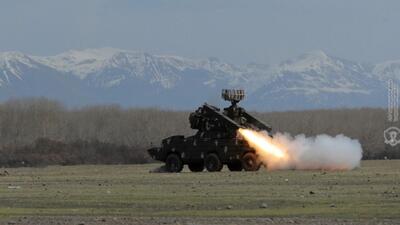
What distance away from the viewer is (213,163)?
5834 cm

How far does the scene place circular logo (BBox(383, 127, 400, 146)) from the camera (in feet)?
332

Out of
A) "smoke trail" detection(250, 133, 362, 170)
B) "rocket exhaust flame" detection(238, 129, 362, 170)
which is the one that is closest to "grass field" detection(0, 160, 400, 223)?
"rocket exhaust flame" detection(238, 129, 362, 170)

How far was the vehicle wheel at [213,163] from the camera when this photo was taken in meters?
58.2

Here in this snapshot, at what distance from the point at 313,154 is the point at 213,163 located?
5.51 metres

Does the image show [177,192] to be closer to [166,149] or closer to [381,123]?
[166,149]

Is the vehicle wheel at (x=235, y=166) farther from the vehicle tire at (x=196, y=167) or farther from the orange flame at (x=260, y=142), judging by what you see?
the vehicle tire at (x=196, y=167)

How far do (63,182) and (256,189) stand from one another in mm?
11028

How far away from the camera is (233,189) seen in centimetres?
3988

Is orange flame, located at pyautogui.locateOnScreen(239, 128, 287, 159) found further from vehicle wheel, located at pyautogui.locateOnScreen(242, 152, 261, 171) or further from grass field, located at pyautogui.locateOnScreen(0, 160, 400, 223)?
grass field, located at pyautogui.locateOnScreen(0, 160, 400, 223)

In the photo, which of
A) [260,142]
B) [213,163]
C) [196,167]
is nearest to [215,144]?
[213,163]

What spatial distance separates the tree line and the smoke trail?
32498mm

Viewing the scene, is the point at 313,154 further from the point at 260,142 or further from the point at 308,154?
the point at 260,142

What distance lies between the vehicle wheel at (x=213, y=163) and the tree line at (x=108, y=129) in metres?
31.8

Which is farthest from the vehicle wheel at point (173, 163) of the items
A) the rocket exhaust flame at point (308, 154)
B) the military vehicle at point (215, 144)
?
the rocket exhaust flame at point (308, 154)
